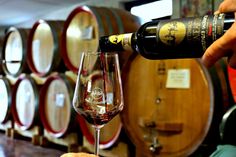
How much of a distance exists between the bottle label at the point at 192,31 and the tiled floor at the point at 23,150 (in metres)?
1.80

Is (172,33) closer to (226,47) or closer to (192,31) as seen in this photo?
(192,31)

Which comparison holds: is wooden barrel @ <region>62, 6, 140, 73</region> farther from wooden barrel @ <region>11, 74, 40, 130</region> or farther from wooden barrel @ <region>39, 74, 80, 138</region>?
wooden barrel @ <region>11, 74, 40, 130</region>

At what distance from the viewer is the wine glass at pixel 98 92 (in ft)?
2.14

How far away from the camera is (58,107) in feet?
7.93

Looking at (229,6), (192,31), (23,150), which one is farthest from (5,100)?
(229,6)

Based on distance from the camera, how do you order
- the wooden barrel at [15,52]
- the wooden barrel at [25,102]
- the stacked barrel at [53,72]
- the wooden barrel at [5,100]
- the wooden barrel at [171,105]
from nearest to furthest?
1. the wooden barrel at [171,105]
2. the stacked barrel at [53,72]
3. the wooden barrel at [25,102]
4. the wooden barrel at [15,52]
5. the wooden barrel at [5,100]

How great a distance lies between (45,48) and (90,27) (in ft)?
2.32

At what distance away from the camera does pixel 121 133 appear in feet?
6.05

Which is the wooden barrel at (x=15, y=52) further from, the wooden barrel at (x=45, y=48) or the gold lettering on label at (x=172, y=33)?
the gold lettering on label at (x=172, y=33)

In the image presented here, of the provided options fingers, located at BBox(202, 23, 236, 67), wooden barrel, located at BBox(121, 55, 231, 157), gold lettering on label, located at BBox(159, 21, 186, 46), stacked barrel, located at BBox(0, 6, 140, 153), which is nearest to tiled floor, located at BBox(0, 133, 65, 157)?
stacked barrel, located at BBox(0, 6, 140, 153)

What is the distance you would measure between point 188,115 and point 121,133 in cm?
48

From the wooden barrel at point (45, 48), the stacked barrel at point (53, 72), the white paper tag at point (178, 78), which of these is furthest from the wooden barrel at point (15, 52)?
the white paper tag at point (178, 78)

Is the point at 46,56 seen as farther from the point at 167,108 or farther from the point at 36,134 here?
the point at 167,108

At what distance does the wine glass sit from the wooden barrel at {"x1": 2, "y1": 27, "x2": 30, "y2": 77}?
2.29 m
